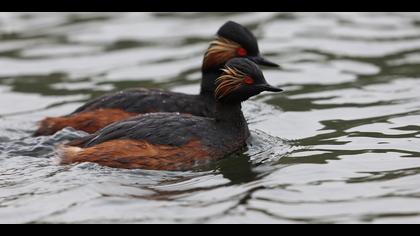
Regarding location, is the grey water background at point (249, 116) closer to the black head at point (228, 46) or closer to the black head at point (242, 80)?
the black head at point (242, 80)

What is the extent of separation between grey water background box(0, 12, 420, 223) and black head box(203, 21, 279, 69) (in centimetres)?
99

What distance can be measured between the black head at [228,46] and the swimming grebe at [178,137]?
5.21 ft

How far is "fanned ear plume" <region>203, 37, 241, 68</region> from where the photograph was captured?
12.2 metres

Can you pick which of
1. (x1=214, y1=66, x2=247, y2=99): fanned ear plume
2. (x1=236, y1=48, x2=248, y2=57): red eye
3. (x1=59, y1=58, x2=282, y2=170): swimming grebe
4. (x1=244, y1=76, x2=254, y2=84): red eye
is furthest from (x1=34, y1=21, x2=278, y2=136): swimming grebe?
(x1=244, y1=76, x2=254, y2=84): red eye

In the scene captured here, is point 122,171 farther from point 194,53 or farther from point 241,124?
point 194,53

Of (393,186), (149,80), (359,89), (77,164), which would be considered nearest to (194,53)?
(149,80)

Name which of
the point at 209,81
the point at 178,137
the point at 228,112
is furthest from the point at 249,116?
the point at 178,137

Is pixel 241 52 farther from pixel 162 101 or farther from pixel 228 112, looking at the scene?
pixel 228 112

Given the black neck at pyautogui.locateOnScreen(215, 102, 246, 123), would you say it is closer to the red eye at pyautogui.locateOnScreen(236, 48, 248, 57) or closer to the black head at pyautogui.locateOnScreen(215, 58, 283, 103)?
the black head at pyautogui.locateOnScreen(215, 58, 283, 103)

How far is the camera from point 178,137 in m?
9.98

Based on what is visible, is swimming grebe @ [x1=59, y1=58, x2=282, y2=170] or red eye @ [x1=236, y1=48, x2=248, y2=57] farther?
red eye @ [x1=236, y1=48, x2=248, y2=57]
